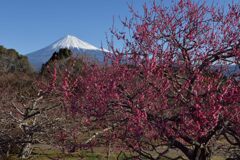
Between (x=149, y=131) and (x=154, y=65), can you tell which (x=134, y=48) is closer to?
(x=154, y=65)

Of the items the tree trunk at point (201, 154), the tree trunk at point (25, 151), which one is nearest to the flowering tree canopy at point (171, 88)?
the tree trunk at point (201, 154)

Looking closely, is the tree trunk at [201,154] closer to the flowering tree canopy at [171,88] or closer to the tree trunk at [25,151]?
the flowering tree canopy at [171,88]

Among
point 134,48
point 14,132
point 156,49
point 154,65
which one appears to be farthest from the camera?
point 14,132

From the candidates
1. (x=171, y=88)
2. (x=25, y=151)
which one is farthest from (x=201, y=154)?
(x=25, y=151)

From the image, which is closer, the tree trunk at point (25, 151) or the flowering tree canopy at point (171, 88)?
the flowering tree canopy at point (171, 88)

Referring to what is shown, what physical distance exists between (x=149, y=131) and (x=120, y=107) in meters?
0.56

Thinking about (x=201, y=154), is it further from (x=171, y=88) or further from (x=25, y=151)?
(x=25, y=151)

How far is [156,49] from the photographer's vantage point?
4.32 meters

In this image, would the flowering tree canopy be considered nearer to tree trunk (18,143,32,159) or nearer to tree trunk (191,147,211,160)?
tree trunk (191,147,211,160)

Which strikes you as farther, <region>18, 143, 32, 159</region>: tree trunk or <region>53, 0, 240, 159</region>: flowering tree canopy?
<region>18, 143, 32, 159</region>: tree trunk

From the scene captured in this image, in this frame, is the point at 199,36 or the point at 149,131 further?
the point at 199,36

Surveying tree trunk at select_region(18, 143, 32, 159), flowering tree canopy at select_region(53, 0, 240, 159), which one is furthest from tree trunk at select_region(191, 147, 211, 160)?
tree trunk at select_region(18, 143, 32, 159)

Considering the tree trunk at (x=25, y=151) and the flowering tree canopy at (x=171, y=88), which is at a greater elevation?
the flowering tree canopy at (x=171, y=88)

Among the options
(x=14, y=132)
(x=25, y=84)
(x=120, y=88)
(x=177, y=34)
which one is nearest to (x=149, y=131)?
(x=120, y=88)
